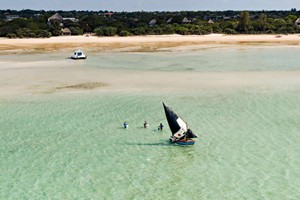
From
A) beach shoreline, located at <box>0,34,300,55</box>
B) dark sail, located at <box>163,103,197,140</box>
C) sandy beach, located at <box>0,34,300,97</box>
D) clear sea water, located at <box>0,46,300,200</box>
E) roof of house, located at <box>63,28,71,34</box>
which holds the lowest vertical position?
beach shoreline, located at <box>0,34,300,55</box>

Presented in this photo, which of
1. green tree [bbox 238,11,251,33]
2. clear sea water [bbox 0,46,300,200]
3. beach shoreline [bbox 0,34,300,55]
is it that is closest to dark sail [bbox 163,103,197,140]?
clear sea water [bbox 0,46,300,200]

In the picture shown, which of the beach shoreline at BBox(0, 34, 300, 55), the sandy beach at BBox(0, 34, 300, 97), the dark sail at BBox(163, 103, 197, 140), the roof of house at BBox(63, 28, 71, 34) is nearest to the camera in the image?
the dark sail at BBox(163, 103, 197, 140)

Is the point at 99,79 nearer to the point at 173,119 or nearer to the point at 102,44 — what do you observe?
the point at 173,119

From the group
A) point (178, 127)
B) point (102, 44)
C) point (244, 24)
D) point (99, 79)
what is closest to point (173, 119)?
point (178, 127)

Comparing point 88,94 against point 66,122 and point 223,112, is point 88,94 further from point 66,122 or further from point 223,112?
point 223,112

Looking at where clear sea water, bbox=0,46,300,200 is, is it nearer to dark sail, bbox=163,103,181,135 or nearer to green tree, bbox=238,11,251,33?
dark sail, bbox=163,103,181,135

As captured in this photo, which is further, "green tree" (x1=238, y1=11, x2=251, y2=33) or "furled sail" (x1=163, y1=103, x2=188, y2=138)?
"green tree" (x1=238, y1=11, x2=251, y2=33)

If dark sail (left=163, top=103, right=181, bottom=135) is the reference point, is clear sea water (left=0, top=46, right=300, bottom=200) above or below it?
below

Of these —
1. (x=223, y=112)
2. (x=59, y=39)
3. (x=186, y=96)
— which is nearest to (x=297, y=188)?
(x=223, y=112)

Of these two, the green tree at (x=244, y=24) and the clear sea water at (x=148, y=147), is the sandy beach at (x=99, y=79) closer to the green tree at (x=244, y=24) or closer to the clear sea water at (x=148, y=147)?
the clear sea water at (x=148, y=147)
